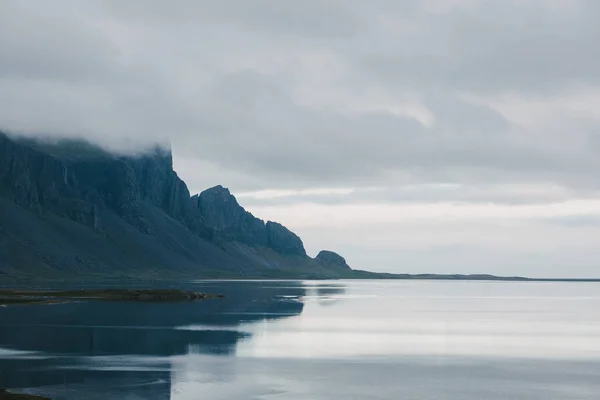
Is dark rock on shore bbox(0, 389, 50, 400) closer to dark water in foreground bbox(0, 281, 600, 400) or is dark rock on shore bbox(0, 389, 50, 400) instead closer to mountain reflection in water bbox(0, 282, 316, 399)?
dark water in foreground bbox(0, 281, 600, 400)

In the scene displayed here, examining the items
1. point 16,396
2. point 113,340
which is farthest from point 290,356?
point 16,396

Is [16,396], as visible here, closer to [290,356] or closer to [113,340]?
[290,356]

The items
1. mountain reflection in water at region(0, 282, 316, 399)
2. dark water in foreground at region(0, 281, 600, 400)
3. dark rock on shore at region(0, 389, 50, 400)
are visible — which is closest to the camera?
dark rock on shore at region(0, 389, 50, 400)

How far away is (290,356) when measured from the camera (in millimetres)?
72125

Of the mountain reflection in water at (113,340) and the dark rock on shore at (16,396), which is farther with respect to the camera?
the mountain reflection in water at (113,340)

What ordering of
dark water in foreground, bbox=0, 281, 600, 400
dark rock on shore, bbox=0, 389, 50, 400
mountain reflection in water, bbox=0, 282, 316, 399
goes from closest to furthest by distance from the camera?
dark rock on shore, bbox=0, 389, 50, 400 < dark water in foreground, bbox=0, 281, 600, 400 < mountain reflection in water, bbox=0, 282, 316, 399

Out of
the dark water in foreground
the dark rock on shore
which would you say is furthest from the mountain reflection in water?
the dark rock on shore

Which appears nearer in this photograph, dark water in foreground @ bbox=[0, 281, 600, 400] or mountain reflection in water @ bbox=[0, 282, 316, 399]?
dark water in foreground @ bbox=[0, 281, 600, 400]

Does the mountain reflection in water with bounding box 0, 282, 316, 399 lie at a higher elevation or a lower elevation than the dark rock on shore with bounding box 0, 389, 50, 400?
higher

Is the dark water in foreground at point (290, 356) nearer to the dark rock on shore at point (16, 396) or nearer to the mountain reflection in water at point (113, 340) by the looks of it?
the mountain reflection in water at point (113, 340)

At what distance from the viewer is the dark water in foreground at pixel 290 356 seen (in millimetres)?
54250

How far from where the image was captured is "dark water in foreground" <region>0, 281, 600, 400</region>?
54.2m

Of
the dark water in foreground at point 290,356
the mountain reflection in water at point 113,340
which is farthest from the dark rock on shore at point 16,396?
the mountain reflection in water at point 113,340

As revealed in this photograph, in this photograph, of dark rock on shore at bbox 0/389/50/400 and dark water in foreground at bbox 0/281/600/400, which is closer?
dark rock on shore at bbox 0/389/50/400
